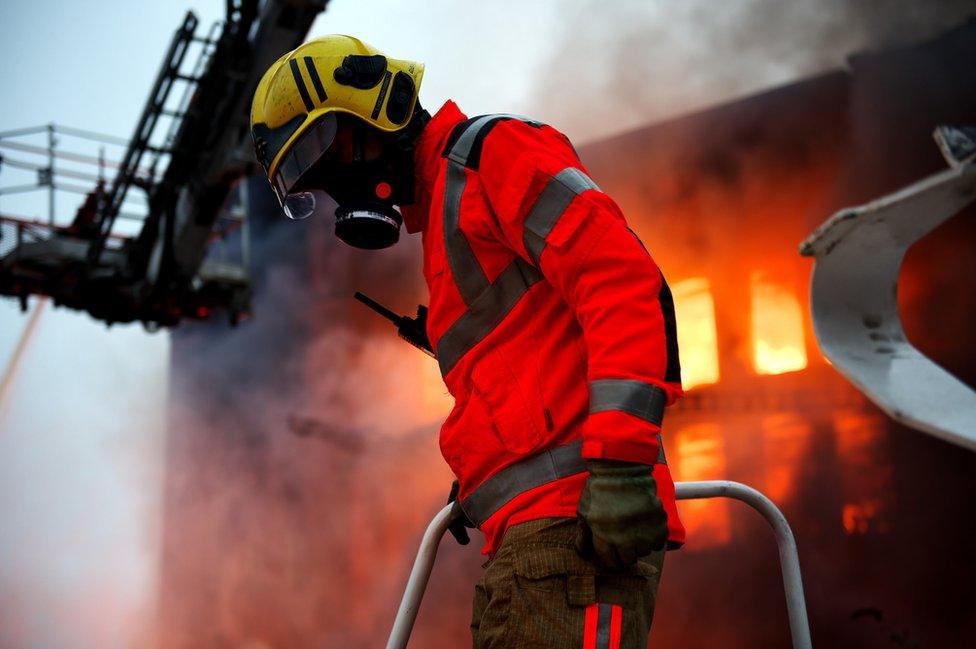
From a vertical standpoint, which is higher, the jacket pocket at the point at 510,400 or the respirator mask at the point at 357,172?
the respirator mask at the point at 357,172

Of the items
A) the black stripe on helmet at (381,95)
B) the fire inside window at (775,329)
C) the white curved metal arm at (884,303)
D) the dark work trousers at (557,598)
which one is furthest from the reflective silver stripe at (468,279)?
the fire inside window at (775,329)

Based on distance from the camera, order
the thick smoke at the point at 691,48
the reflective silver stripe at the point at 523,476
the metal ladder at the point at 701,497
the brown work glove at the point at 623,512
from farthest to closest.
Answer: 1. the thick smoke at the point at 691,48
2. the metal ladder at the point at 701,497
3. the reflective silver stripe at the point at 523,476
4. the brown work glove at the point at 623,512

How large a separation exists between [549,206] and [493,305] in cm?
20

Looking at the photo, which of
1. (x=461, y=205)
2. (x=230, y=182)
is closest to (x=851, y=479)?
(x=461, y=205)

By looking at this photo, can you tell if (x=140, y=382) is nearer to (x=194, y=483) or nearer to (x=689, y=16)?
(x=194, y=483)

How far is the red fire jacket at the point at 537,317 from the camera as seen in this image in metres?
1.32

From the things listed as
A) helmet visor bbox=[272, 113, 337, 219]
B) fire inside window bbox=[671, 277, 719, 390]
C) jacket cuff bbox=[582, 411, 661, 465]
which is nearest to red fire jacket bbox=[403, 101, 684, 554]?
jacket cuff bbox=[582, 411, 661, 465]

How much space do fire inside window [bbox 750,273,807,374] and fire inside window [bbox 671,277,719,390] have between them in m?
0.28

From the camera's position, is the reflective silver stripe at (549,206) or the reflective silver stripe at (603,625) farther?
the reflective silver stripe at (549,206)

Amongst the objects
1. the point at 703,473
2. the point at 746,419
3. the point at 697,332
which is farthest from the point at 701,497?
the point at 697,332

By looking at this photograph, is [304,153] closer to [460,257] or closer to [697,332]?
[460,257]

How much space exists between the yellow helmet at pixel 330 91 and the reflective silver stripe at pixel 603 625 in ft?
3.15

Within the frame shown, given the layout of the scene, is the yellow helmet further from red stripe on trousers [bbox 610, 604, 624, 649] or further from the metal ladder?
red stripe on trousers [bbox 610, 604, 624, 649]

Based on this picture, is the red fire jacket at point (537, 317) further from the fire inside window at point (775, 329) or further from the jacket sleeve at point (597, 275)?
the fire inside window at point (775, 329)
